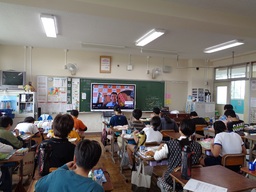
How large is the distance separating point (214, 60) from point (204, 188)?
24.1 ft

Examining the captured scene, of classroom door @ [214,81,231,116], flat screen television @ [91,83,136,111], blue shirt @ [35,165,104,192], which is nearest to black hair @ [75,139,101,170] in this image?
blue shirt @ [35,165,104,192]

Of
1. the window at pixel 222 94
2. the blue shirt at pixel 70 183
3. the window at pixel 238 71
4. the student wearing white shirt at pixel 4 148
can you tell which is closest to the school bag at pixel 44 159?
the blue shirt at pixel 70 183

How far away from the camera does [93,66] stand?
266 inches

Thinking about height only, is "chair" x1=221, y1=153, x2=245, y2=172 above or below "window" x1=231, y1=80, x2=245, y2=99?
below

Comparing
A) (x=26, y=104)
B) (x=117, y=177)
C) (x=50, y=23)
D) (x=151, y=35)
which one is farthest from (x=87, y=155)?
(x=26, y=104)

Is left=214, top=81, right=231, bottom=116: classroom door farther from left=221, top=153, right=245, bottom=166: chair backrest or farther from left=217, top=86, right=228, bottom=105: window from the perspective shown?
left=221, top=153, right=245, bottom=166: chair backrest

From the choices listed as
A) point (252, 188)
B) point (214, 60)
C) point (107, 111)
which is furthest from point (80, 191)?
point (214, 60)

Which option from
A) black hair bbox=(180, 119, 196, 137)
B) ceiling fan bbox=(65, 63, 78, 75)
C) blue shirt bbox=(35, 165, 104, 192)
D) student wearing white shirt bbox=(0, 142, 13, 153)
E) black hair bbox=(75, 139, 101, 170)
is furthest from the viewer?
ceiling fan bbox=(65, 63, 78, 75)

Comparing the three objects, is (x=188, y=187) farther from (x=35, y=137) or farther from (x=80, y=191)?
(x=35, y=137)

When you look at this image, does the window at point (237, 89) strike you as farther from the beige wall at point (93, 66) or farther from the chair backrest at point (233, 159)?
the chair backrest at point (233, 159)

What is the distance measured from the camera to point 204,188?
148 centimetres

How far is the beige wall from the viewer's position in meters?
6.04

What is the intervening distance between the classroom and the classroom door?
40mm

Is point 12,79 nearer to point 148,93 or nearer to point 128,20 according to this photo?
point 128,20
